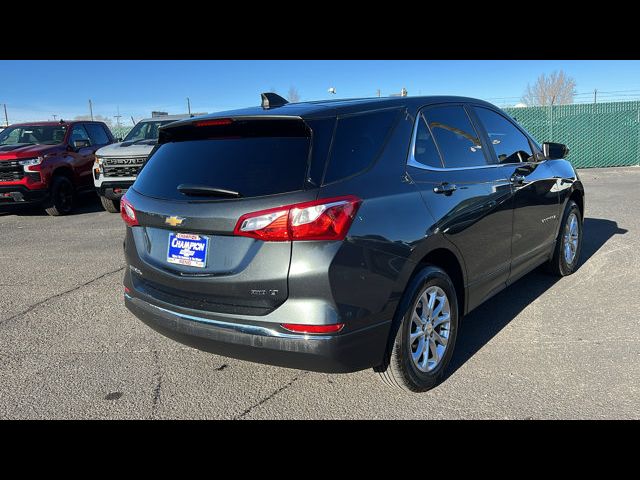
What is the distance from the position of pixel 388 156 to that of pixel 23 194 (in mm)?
9484

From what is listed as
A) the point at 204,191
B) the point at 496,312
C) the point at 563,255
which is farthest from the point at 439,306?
the point at 563,255

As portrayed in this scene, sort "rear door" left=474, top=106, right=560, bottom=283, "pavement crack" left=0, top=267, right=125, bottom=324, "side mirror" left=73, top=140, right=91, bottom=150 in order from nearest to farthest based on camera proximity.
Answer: "rear door" left=474, top=106, right=560, bottom=283
"pavement crack" left=0, top=267, right=125, bottom=324
"side mirror" left=73, top=140, right=91, bottom=150

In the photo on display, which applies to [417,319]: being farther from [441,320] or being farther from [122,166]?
[122,166]

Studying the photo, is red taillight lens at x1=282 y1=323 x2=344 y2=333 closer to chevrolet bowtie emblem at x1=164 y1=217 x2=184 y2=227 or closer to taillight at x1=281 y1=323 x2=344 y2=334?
taillight at x1=281 y1=323 x2=344 y2=334

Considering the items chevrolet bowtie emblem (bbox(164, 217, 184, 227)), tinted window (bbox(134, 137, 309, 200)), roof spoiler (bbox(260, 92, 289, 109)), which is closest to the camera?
tinted window (bbox(134, 137, 309, 200))

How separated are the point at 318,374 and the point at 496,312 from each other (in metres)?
1.91

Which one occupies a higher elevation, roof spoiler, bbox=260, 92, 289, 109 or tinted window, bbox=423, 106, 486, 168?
roof spoiler, bbox=260, 92, 289, 109

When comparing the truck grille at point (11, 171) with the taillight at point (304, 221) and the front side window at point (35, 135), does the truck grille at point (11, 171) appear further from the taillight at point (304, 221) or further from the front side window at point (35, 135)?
the taillight at point (304, 221)

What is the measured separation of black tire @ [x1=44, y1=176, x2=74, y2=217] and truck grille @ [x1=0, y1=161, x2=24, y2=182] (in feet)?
2.05

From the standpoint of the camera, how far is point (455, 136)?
362 cm

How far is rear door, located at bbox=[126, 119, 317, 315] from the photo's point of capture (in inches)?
98.9

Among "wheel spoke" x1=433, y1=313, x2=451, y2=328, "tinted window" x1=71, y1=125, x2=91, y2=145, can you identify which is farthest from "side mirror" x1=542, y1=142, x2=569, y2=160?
"tinted window" x1=71, y1=125, x2=91, y2=145
